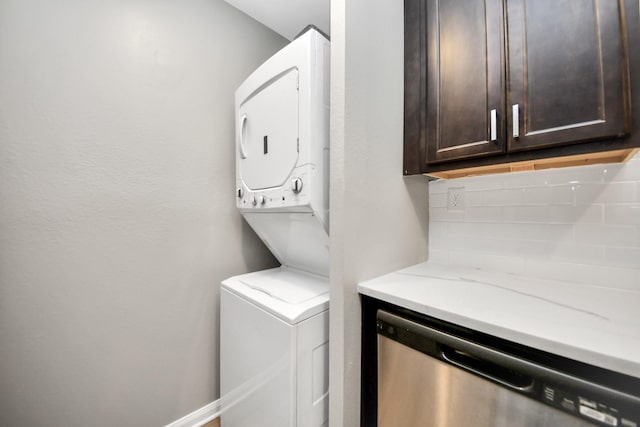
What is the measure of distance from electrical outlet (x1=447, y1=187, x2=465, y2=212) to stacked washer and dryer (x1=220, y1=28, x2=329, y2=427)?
79 cm

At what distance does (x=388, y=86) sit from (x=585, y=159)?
0.87m

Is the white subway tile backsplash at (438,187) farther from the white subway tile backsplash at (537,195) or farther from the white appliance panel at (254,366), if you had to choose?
the white appliance panel at (254,366)

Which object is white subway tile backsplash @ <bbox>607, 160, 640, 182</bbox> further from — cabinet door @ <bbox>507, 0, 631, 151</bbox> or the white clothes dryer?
the white clothes dryer

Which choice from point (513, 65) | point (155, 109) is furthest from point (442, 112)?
point (155, 109)

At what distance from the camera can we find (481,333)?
2.32ft

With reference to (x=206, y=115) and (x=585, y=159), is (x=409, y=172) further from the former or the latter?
(x=206, y=115)

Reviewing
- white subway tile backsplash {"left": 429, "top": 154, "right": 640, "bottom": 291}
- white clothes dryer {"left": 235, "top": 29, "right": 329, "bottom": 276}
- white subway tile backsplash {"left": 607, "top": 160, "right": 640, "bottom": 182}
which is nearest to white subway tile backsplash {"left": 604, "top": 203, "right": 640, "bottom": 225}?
white subway tile backsplash {"left": 429, "top": 154, "right": 640, "bottom": 291}

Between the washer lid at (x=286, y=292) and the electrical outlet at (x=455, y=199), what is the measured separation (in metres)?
0.87

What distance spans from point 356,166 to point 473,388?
0.83 meters

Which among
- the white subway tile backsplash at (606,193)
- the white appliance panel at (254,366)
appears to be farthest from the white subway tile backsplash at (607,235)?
the white appliance panel at (254,366)

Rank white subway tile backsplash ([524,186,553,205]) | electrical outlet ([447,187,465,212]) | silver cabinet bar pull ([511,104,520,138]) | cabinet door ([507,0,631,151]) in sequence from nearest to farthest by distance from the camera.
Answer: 1. cabinet door ([507,0,631,151])
2. silver cabinet bar pull ([511,104,520,138])
3. white subway tile backsplash ([524,186,553,205])
4. electrical outlet ([447,187,465,212])

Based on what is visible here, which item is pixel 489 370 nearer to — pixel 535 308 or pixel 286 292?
pixel 535 308

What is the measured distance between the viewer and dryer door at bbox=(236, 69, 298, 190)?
1.19 meters

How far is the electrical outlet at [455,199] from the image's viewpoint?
139cm
